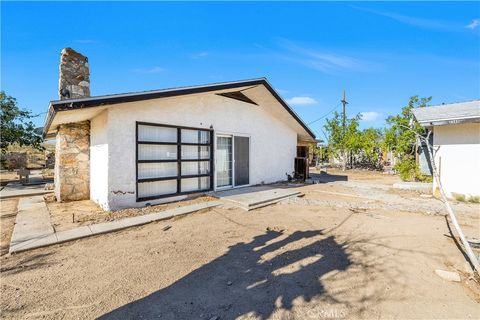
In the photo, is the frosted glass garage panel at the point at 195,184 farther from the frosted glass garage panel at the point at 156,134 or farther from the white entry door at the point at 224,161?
the frosted glass garage panel at the point at 156,134

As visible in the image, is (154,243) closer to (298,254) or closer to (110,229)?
(110,229)

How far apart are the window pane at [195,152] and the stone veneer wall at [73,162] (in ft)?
10.8

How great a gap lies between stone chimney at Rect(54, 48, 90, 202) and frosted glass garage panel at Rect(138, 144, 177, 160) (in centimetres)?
249

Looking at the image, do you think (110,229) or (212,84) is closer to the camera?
(110,229)

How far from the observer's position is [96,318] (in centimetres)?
243

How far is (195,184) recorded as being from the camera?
834 centimetres

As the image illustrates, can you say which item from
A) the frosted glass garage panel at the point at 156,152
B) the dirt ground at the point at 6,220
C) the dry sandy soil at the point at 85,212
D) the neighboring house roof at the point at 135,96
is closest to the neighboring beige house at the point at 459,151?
the neighboring house roof at the point at 135,96

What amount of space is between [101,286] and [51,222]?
3.52 metres

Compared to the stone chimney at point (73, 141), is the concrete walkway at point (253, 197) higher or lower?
lower

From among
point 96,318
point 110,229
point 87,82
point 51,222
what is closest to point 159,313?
point 96,318

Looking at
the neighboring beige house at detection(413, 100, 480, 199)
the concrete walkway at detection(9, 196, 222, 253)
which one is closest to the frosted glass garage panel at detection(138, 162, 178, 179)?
the concrete walkway at detection(9, 196, 222, 253)

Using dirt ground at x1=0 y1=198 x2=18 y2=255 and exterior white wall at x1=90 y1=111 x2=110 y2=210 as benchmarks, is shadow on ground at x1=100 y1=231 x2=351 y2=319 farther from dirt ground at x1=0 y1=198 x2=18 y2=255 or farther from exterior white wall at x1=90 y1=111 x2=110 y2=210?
exterior white wall at x1=90 y1=111 x2=110 y2=210

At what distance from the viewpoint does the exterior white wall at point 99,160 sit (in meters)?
6.36

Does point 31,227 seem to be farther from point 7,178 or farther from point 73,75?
point 7,178
